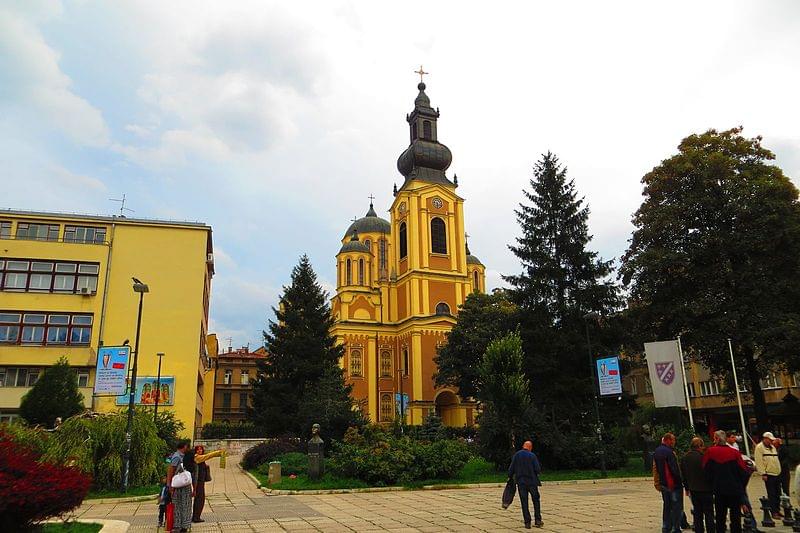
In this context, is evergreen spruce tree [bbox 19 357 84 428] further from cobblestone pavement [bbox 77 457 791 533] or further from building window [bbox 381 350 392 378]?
building window [bbox 381 350 392 378]

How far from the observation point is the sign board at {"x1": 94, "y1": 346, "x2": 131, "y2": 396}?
21.9 meters

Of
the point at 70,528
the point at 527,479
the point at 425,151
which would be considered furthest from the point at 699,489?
the point at 425,151

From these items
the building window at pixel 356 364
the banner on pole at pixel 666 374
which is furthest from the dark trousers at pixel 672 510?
the building window at pixel 356 364

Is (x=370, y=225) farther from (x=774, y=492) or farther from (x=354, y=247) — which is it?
(x=774, y=492)

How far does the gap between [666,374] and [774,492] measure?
8.83m

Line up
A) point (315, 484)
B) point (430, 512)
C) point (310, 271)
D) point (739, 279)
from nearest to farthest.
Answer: point (430, 512), point (315, 484), point (739, 279), point (310, 271)

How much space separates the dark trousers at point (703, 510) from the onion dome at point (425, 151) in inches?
1997

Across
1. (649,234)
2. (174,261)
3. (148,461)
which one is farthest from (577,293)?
(174,261)

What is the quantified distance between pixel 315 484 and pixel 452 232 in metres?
42.2

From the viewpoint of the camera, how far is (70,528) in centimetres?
1020

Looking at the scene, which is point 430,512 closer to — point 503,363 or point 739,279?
point 503,363

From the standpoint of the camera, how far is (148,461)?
60.8 feet

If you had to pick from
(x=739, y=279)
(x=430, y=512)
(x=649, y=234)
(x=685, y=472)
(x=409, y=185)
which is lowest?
(x=430, y=512)

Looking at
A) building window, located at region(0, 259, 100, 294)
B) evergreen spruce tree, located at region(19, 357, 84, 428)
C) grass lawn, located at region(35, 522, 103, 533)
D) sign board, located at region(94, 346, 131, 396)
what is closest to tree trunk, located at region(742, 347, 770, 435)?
grass lawn, located at region(35, 522, 103, 533)
